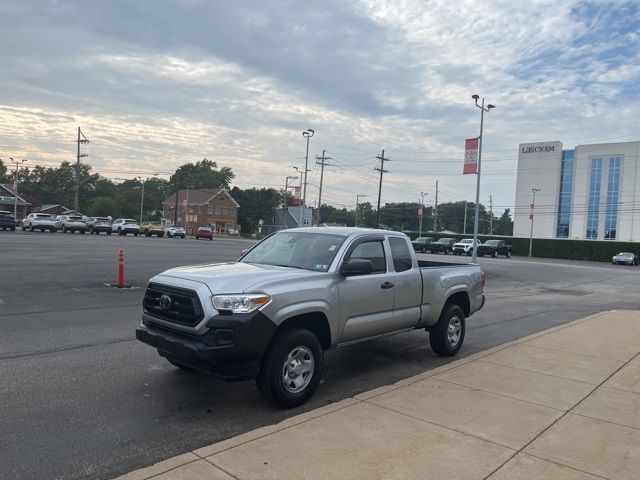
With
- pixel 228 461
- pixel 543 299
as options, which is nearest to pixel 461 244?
pixel 543 299

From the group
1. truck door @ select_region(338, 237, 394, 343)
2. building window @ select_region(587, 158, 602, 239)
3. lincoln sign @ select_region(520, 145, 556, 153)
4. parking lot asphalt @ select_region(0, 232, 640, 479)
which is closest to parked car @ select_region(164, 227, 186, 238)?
parking lot asphalt @ select_region(0, 232, 640, 479)

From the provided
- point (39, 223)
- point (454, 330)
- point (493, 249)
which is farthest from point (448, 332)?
point (39, 223)

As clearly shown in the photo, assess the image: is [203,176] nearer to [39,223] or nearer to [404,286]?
[39,223]

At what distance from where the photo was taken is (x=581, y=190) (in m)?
83.2

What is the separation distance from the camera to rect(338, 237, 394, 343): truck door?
5546mm

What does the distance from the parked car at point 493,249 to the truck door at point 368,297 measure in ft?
154

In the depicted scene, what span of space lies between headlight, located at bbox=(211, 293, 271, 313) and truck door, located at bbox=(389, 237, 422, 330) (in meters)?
2.18

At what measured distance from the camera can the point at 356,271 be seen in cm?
545

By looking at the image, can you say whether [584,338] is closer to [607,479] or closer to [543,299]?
[607,479]

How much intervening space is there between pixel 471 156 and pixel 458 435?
91.1 ft

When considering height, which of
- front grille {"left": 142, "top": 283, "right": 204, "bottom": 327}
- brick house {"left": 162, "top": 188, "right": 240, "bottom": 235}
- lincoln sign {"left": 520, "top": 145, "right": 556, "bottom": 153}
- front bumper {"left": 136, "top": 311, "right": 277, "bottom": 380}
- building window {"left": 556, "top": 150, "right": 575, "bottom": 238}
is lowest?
front bumper {"left": 136, "top": 311, "right": 277, "bottom": 380}

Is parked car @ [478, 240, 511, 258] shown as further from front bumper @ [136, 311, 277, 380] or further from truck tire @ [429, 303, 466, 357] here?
front bumper @ [136, 311, 277, 380]

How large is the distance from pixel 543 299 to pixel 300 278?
13.8m

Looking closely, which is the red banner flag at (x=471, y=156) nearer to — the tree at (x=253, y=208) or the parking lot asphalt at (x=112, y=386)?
the parking lot asphalt at (x=112, y=386)
